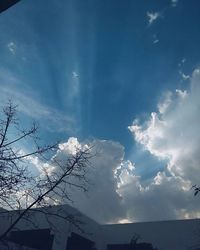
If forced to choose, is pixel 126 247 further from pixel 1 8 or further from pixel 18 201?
pixel 1 8

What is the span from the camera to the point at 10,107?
31.5 ft

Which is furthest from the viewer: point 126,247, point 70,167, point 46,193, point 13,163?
point 126,247

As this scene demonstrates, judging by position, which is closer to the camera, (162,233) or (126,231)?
(162,233)

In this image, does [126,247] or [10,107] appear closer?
[10,107]

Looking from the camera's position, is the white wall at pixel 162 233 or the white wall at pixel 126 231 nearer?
the white wall at pixel 126 231

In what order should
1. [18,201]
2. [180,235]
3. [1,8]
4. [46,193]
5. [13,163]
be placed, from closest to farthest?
[1,8], [13,163], [18,201], [46,193], [180,235]

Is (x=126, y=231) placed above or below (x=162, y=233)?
above

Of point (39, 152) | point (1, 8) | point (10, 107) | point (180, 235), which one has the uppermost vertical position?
point (180, 235)

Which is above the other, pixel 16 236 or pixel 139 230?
pixel 139 230

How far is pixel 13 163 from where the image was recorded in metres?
7.94

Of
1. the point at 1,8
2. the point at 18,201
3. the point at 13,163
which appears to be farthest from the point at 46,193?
the point at 1,8

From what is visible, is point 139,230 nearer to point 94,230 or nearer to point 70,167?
point 94,230

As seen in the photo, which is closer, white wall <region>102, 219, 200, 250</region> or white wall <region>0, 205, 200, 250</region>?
white wall <region>0, 205, 200, 250</region>

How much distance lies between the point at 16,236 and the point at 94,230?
247 inches
